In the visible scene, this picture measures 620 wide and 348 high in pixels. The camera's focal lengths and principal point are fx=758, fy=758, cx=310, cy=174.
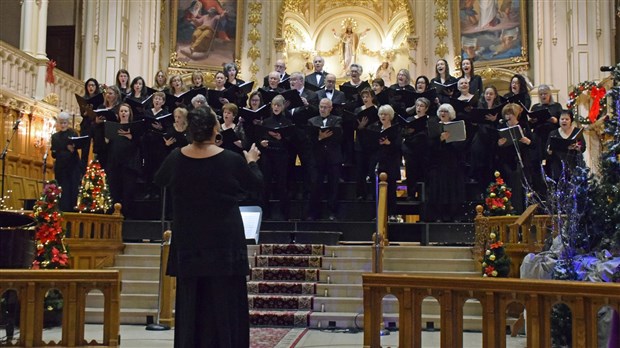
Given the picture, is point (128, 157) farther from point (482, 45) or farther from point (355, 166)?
point (482, 45)

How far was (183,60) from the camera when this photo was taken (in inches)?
696

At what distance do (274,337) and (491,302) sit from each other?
2.39 meters

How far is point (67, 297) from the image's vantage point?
4.76 metres

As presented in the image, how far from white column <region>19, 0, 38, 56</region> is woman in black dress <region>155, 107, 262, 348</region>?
1160 cm

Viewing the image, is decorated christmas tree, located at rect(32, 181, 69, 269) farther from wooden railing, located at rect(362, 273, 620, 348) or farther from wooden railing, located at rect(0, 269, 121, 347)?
wooden railing, located at rect(362, 273, 620, 348)

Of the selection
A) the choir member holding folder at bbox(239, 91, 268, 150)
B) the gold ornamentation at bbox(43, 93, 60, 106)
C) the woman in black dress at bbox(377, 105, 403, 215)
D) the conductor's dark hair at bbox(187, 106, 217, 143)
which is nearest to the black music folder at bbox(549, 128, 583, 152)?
the woman in black dress at bbox(377, 105, 403, 215)

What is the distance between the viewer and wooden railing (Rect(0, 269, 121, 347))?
15.5 feet

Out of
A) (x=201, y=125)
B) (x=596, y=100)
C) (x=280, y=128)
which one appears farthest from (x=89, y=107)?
(x=596, y=100)

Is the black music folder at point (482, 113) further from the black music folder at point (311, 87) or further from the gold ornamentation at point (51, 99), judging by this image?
the gold ornamentation at point (51, 99)

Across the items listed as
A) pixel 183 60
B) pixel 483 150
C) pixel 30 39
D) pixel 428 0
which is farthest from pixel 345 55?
pixel 483 150

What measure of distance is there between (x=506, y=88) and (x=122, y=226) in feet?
34.0

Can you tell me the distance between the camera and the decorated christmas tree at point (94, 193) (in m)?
8.55

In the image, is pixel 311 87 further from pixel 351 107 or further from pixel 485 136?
pixel 485 136

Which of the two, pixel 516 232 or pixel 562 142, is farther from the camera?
pixel 562 142
